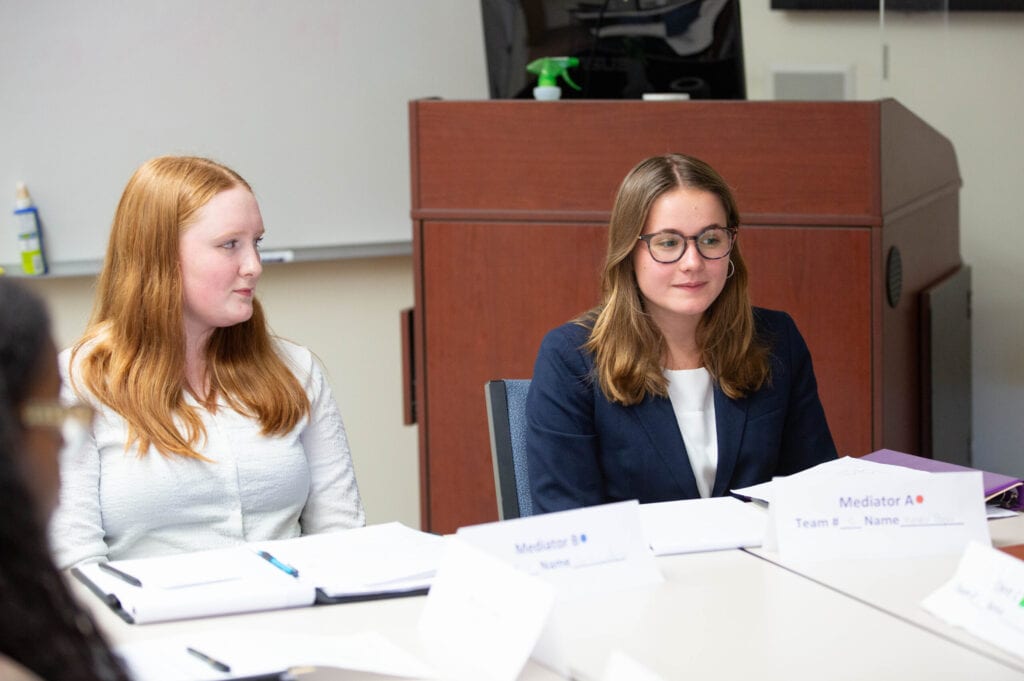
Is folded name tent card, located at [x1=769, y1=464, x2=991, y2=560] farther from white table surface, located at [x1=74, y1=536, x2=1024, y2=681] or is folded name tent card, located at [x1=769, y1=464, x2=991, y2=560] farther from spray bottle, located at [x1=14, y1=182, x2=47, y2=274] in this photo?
A: spray bottle, located at [x1=14, y1=182, x2=47, y2=274]

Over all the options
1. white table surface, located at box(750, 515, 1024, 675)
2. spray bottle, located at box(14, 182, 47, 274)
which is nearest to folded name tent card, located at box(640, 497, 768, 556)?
white table surface, located at box(750, 515, 1024, 675)

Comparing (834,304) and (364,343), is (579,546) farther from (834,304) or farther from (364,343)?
(364,343)

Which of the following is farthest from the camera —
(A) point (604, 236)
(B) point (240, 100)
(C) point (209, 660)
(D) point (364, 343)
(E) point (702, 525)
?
(D) point (364, 343)

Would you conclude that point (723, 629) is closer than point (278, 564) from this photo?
Yes

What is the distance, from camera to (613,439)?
2.07m

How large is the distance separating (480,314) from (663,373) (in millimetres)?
933

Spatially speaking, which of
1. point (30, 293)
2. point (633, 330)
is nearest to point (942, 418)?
point (633, 330)

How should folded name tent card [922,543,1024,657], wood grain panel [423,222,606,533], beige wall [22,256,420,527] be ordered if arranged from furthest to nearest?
beige wall [22,256,420,527]
wood grain panel [423,222,606,533]
folded name tent card [922,543,1024,657]

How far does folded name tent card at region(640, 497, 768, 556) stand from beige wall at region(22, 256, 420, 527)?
6.40ft

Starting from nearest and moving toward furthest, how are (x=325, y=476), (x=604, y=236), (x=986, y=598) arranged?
(x=986, y=598) → (x=325, y=476) → (x=604, y=236)

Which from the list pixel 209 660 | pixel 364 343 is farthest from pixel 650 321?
pixel 364 343

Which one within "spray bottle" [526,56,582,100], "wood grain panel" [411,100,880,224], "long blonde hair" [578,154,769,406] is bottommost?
"long blonde hair" [578,154,769,406]

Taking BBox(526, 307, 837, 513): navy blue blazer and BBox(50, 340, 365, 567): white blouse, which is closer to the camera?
BBox(50, 340, 365, 567): white blouse

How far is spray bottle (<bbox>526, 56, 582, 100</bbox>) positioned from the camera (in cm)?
299
